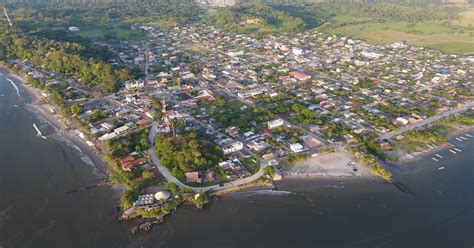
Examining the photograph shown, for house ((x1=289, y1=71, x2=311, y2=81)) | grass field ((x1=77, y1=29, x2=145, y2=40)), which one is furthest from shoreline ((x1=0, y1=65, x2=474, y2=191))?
grass field ((x1=77, y1=29, x2=145, y2=40))

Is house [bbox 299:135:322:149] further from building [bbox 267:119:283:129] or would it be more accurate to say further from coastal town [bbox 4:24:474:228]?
building [bbox 267:119:283:129]

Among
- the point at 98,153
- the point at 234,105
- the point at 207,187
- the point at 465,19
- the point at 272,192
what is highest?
the point at 465,19

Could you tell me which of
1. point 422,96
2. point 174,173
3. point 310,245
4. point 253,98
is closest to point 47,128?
point 174,173

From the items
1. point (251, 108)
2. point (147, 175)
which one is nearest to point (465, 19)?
point (251, 108)

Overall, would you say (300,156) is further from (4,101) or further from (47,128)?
(4,101)

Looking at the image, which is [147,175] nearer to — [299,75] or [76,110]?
[76,110]

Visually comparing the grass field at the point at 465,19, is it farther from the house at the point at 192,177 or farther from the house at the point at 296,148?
the house at the point at 192,177


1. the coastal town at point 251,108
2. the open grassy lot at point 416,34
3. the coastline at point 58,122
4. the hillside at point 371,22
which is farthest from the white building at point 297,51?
the coastline at point 58,122
